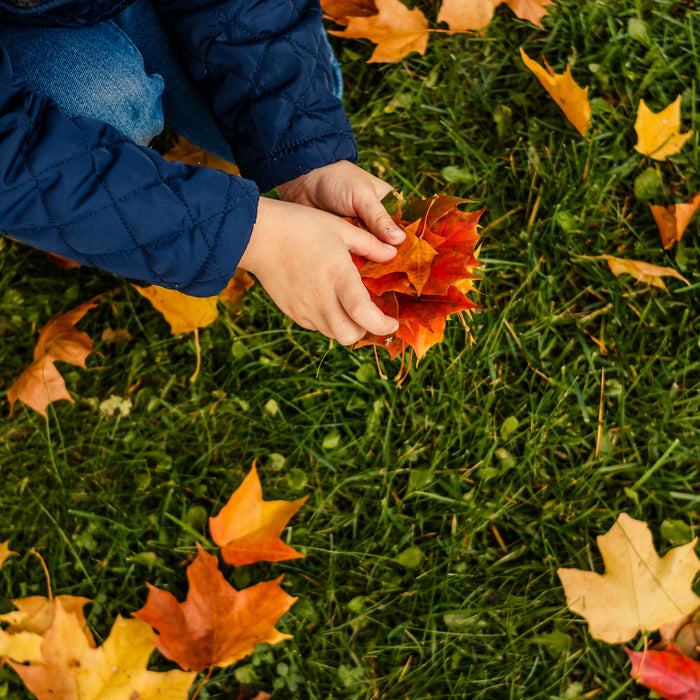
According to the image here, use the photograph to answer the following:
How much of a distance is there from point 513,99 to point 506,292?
48cm

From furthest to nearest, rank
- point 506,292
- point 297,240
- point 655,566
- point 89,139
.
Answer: point 506,292 → point 655,566 → point 297,240 → point 89,139

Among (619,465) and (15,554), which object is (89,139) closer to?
(15,554)

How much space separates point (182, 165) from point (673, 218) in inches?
42.9

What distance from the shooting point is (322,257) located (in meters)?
1.07

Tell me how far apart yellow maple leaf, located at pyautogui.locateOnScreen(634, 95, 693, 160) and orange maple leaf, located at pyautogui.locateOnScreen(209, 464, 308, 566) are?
3.63 ft

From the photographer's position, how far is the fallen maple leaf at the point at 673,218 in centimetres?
144

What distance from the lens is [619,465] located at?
4.56 feet

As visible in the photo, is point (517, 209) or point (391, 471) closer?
point (391, 471)

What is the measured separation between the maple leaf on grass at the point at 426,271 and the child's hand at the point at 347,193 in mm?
34

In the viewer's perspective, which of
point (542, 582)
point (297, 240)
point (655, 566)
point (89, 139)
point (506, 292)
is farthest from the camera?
point (506, 292)

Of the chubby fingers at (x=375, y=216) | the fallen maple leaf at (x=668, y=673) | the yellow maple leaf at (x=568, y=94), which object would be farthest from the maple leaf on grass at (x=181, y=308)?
the fallen maple leaf at (x=668, y=673)

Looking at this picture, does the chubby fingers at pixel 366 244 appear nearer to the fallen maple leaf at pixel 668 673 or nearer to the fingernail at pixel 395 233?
the fingernail at pixel 395 233

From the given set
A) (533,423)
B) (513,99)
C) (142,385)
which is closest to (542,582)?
(533,423)

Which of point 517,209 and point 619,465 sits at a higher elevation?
point 517,209
